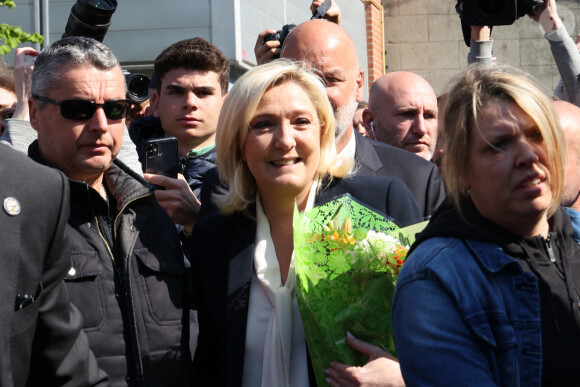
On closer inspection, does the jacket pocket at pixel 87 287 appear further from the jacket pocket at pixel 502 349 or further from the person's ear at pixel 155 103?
the person's ear at pixel 155 103

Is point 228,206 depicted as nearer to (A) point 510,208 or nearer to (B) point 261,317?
(B) point 261,317

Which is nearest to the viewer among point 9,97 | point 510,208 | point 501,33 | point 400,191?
point 510,208

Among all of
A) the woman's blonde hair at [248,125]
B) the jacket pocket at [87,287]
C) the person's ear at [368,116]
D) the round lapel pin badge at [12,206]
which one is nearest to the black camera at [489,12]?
the woman's blonde hair at [248,125]

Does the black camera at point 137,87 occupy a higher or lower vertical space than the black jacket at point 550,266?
higher

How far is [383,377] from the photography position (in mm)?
2271

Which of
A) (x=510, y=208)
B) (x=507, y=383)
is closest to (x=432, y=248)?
(x=510, y=208)

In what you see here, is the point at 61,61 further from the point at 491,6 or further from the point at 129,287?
the point at 491,6

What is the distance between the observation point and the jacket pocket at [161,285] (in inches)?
105

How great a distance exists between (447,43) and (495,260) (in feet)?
39.6

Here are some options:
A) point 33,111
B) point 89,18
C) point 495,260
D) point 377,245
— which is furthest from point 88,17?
point 495,260

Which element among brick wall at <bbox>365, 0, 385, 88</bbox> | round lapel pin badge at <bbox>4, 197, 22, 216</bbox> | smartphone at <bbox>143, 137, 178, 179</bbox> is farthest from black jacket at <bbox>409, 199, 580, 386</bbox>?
brick wall at <bbox>365, 0, 385, 88</bbox>

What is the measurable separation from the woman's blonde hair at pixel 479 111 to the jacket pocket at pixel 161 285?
101 centimetres

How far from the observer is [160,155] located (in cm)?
325

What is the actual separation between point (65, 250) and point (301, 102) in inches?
41.1
